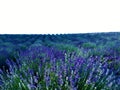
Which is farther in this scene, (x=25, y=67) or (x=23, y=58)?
(x=23, y=58)

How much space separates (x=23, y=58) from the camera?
4.89 m

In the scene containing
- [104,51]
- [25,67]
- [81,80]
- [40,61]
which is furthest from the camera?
[104,51]

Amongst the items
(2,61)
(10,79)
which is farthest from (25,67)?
(2,61)

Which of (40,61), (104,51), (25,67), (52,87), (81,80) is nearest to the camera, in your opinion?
(52,87)

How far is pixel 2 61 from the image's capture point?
6348 millimetres

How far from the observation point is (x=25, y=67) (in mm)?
4270

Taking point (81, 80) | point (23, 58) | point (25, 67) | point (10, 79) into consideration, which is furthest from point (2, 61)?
point (81, 80)

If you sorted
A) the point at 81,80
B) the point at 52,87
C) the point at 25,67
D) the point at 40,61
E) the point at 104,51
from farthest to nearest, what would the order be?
the point at 104,51 < the point at 40,61 < the point at 25,67 < the point at 81,80 < the point at 52,87

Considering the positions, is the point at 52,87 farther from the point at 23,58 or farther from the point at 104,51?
the point at 104,51

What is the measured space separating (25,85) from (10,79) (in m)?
0.58

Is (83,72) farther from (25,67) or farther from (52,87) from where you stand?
(25,67)

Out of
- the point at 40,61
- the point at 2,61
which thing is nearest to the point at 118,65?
the point at 40,61

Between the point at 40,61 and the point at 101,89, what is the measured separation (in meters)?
1.67

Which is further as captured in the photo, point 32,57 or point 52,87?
point 32,57
